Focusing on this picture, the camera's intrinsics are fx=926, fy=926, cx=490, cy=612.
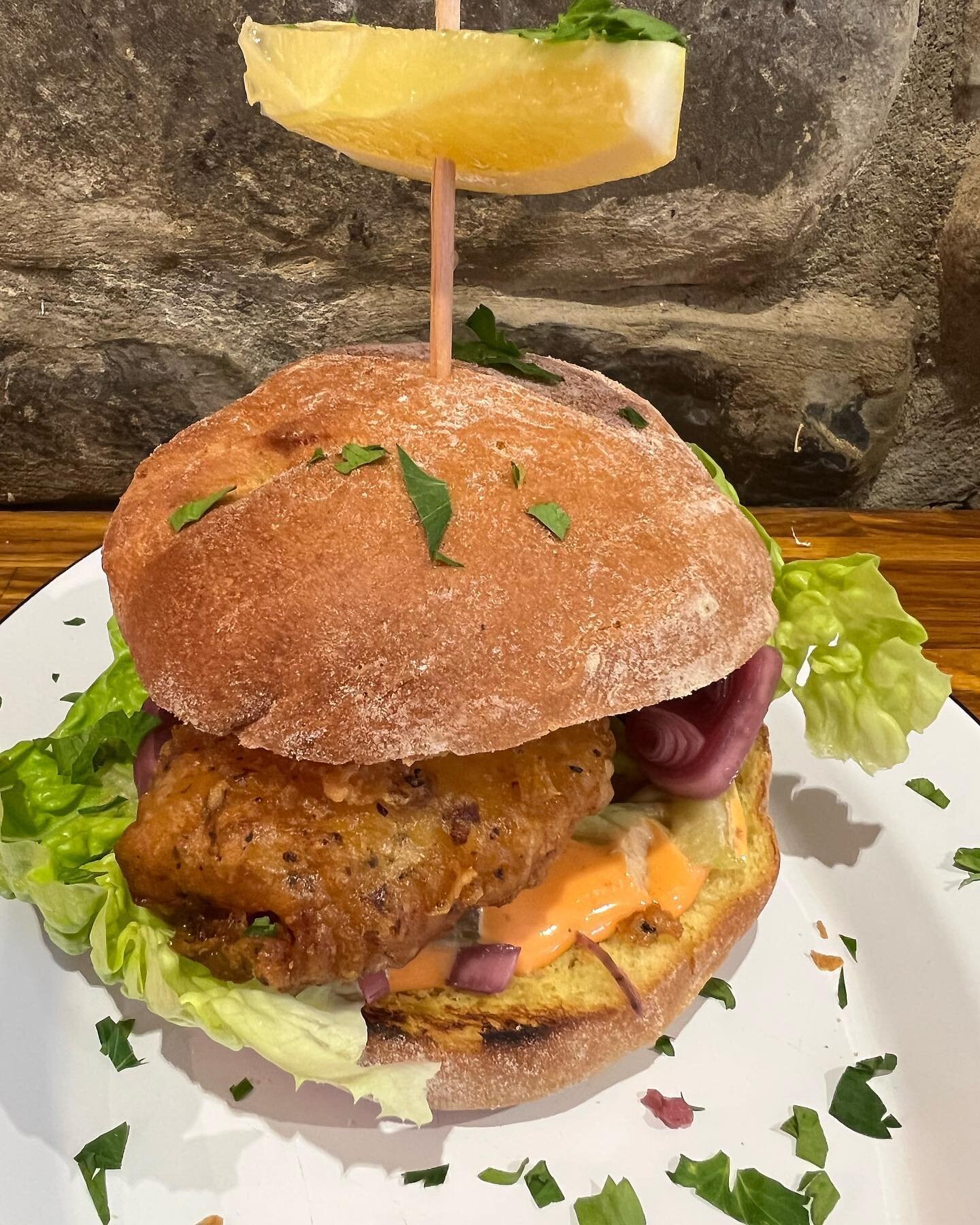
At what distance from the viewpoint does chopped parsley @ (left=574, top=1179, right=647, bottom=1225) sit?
58.2 inches

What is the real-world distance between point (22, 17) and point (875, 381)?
2698 mm

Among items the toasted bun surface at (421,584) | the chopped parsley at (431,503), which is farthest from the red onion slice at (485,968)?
the chopped parsley at (431,503)

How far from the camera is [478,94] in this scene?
1411 millimetres

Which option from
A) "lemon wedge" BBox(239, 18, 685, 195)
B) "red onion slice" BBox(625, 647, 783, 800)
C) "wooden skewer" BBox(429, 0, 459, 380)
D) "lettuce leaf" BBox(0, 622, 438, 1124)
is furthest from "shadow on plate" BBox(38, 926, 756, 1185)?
"lemon wedge" BBox(239, 18, 685, 195)

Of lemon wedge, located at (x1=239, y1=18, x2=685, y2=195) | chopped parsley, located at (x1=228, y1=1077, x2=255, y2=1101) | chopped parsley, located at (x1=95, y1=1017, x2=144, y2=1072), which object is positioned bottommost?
chopped parsley, located at (x1=228, y1=1077, x2=255, y2=1101)

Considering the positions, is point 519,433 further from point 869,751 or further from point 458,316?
point 458,316

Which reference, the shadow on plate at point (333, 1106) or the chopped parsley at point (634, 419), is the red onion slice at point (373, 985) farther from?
the chopped parsley at point (634, 419)

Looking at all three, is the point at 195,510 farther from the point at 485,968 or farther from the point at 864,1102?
the point at 864,1102

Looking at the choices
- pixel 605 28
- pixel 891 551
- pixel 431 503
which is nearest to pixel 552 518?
pixel 431 503

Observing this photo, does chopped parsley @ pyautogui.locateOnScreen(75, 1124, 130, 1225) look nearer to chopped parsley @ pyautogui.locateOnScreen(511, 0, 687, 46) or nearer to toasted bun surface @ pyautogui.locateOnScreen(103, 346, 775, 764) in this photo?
toasted bun surface @ pyautogui.locateOnScreen(103, 346, 775, 764)

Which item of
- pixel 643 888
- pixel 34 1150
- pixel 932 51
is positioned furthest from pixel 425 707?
pixel 932 51

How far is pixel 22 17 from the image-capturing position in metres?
2.44

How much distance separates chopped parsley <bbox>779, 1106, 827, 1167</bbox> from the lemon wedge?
1.65 m

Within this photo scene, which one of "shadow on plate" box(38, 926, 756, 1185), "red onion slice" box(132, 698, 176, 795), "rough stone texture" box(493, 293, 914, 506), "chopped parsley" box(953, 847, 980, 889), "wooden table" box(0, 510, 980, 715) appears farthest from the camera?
"rough stone texture" box(493, 293, 914, 506)
